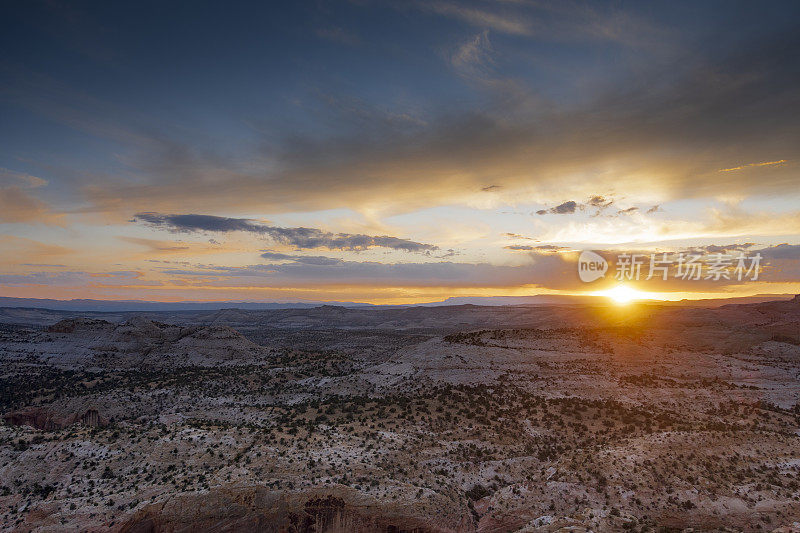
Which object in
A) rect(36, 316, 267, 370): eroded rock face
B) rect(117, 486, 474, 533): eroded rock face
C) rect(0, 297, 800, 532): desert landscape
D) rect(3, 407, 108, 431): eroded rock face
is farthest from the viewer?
rect(36, 316, 267, 370): eroded rock face

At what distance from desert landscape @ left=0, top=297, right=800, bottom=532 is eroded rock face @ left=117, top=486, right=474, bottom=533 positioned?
0.19ft

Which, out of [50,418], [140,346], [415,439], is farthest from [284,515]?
[140,346]

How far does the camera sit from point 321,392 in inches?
1761

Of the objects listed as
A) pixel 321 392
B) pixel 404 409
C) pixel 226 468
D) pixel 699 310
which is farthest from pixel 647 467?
pixel 699 310

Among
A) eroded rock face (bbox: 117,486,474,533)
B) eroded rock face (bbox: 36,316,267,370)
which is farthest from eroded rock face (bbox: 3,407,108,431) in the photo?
eroded rock face (bbox: 117,486,474,533)

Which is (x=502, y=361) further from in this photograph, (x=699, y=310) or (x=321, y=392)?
(x=699, y=310)

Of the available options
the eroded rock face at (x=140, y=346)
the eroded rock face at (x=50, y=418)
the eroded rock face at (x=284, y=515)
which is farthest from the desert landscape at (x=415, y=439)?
the eroded rock face at (x=140, y=346)

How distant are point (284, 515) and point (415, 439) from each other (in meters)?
11.5

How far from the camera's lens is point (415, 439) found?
28641 mm

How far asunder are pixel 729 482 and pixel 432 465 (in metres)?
16.8

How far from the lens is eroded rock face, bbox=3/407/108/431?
37656 mm

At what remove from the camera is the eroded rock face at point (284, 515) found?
60.1 ft

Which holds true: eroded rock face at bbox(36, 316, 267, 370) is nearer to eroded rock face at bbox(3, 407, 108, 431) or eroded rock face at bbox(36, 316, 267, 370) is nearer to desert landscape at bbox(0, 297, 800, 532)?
desert landscape at bbox(0, 297, 800, 532)

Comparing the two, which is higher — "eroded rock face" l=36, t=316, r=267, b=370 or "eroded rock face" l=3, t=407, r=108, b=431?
"eroded rock face" l=36, t=316, r=267, b=370
